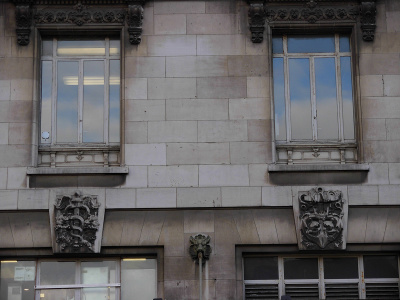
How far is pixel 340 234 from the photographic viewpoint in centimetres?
1858

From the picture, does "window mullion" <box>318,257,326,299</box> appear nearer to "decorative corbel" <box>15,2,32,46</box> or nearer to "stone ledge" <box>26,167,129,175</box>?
"stone ledge" <box>26,167,129,175</box>

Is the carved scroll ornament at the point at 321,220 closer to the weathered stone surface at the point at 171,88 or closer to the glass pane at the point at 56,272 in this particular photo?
the weathered stone surface at the point at 171,88

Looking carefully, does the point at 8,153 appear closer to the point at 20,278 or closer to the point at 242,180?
the point at 20,278

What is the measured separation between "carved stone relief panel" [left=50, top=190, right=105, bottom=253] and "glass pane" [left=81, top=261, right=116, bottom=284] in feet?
2.08

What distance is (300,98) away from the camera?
65.1ft

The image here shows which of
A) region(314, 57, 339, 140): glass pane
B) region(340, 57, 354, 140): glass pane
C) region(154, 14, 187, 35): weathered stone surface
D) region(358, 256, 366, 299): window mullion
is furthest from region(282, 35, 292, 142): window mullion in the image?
region(358, 256, 366, 299): window mullion

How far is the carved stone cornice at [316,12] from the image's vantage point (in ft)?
64.2

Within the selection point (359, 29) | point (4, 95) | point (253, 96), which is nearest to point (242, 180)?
point (253, 96)

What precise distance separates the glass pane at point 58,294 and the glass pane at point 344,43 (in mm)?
8504

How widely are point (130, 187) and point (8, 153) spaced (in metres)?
2.90

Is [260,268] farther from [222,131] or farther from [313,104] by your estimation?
[313,104]

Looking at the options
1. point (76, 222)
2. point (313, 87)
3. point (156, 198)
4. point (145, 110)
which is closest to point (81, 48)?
point (145, 110)

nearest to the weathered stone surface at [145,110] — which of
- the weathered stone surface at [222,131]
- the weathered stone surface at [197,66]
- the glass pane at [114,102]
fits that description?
the glass pane at [114,102]

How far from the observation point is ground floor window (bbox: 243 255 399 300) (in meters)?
19.0
